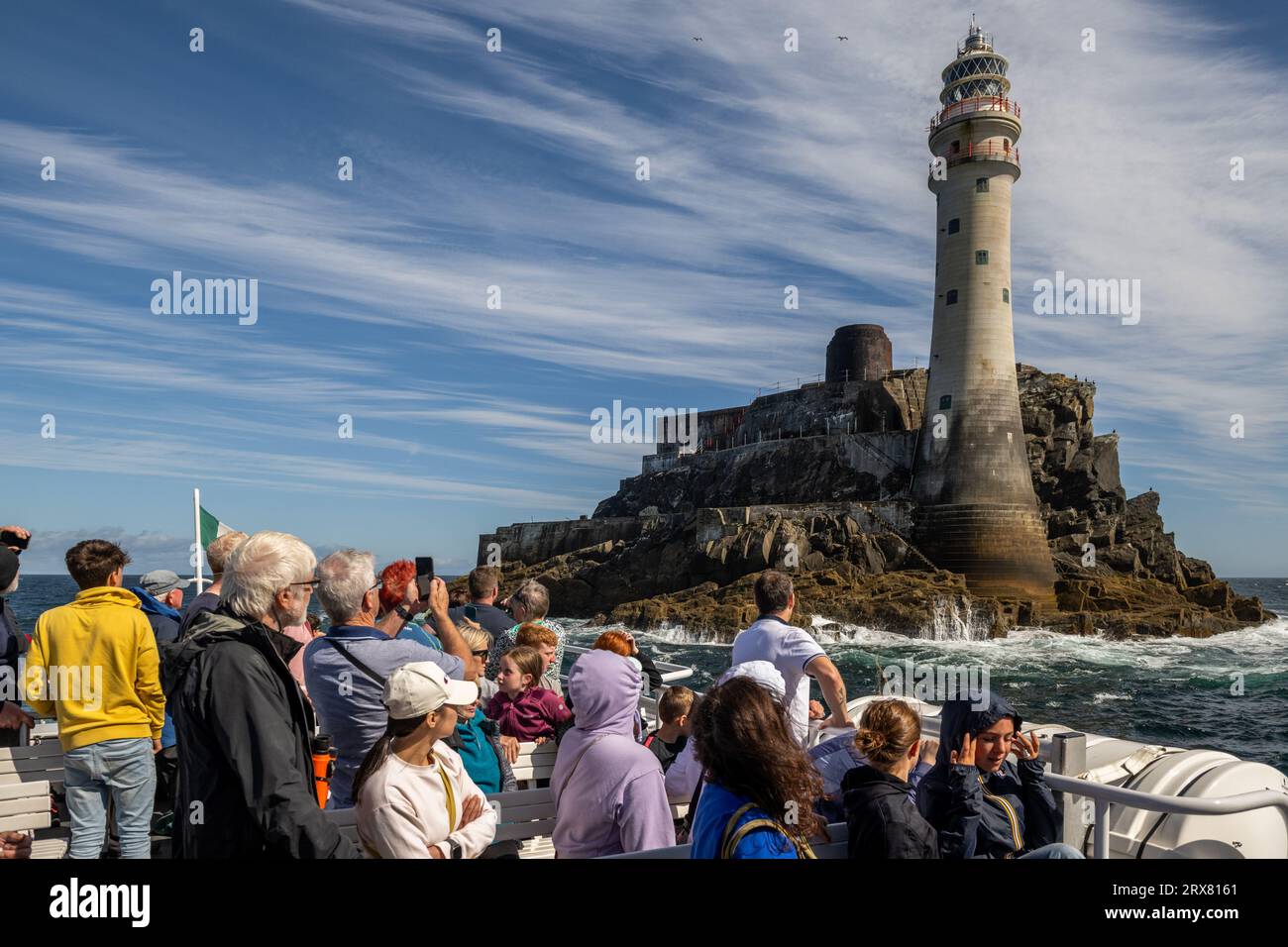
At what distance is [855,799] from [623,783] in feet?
3.13

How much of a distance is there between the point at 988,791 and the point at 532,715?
8.50 feet

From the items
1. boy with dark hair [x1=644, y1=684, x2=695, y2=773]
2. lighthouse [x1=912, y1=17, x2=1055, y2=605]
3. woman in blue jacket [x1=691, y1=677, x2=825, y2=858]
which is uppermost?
lighthouse [x1=912, y1=17, x2=1055, y2=605]

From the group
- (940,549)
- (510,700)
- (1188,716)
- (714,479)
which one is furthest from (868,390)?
(510,700)

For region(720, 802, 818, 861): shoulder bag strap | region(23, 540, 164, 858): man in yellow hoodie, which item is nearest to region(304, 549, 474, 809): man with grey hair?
region(23, 540, 164, 858): man in yellow hoodie

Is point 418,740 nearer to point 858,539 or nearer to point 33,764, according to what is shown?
point 33,764

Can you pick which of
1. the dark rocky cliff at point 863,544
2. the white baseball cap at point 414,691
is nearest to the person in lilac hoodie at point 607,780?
the white baseball cap at point 414,691

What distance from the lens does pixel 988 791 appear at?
4.02 m

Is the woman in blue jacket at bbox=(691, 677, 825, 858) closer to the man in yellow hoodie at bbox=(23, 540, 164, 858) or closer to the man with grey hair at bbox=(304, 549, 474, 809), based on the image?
the man with grey hair at bbox=(304, 549, 474, 809)

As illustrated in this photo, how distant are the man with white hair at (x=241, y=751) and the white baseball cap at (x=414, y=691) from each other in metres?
0.30

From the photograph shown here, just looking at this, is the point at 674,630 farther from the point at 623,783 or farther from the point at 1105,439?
the point at 623,783

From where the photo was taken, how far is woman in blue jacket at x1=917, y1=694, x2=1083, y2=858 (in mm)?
3559

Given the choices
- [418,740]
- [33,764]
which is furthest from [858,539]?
[418,740]

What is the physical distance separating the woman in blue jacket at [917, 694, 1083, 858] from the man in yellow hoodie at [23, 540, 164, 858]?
148 inches

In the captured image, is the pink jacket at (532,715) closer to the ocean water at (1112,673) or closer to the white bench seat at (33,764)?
the white bench seat at (33,764)
